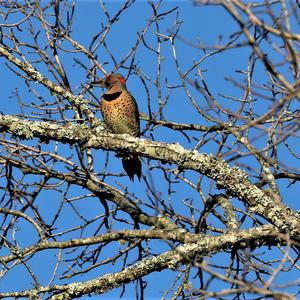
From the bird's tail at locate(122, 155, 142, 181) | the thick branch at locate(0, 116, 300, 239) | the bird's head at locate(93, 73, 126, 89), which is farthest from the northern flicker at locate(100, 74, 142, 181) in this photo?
the thick branch at locate(0, 116, 300, 239)

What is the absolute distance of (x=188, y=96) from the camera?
4625 mm

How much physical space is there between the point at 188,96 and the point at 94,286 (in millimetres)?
1456

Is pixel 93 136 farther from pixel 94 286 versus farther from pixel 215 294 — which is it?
pixel 215 294

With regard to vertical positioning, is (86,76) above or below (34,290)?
above

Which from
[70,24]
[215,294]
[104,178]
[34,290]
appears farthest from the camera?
[70,24]

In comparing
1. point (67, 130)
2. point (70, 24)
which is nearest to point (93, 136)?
point (67, 130)

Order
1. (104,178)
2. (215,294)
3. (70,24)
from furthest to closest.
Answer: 1. (70,24)
2. (104,178)
3. (215,294)

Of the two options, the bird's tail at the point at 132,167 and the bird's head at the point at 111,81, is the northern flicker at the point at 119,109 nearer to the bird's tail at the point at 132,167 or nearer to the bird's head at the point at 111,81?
the bird's head at the point at 111,81

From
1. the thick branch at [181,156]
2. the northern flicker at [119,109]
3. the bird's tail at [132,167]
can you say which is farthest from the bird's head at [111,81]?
the thick branch at [181,156]

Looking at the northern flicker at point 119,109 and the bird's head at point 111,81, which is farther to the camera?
the northern flicker at point 119,109

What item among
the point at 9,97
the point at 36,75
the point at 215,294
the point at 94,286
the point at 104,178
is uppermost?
the point at 9,97

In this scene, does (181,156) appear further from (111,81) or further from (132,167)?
(111,81)

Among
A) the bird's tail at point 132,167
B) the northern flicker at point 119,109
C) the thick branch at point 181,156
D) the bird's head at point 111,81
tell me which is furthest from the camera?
the northern flicker at point 119,109

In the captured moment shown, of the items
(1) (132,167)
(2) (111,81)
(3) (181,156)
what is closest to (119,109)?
(2) (111,81)
